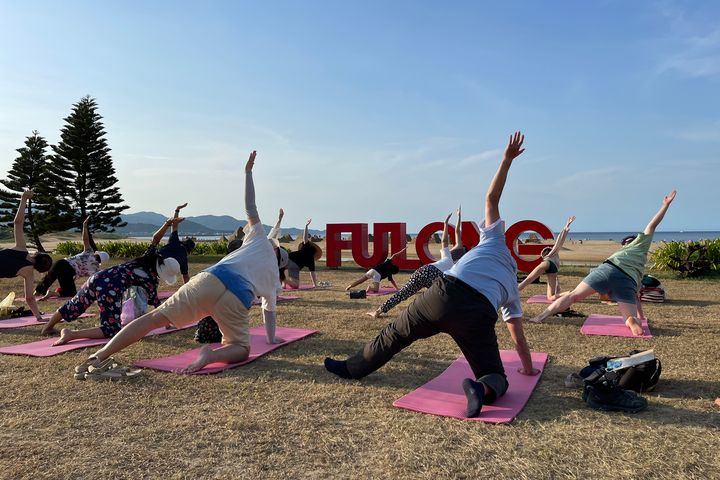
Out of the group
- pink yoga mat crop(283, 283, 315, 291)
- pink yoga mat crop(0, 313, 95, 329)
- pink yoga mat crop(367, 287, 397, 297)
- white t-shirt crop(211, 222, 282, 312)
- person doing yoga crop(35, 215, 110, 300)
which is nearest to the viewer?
white t-shirt crop(211, 222, 282, 312)

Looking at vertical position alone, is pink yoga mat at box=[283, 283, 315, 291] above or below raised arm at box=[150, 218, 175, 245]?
below

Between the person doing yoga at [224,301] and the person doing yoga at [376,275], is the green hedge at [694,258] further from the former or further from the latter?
the person doing yoga at [224,301]

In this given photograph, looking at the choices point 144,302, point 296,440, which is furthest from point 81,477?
point 144,302

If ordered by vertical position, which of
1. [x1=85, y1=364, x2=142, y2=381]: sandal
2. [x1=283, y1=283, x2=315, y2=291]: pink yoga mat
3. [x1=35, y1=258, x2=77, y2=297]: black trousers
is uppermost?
[x1=35, y1=258, x2=77, y2=297]: black trousers

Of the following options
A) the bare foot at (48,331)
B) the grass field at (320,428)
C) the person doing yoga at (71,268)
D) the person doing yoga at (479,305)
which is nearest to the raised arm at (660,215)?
the grass field at (320,428)

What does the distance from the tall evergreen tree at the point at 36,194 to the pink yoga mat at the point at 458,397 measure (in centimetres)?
2534

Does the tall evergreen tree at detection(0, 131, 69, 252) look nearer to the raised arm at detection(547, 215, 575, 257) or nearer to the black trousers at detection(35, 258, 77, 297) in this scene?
the black trousers at detection(35, 258, 77, 297)

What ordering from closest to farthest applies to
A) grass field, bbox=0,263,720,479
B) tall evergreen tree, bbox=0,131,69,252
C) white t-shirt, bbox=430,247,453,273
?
grass field, bbox=0,263,720,479 < white t-shirt, bbox=430,247,453,273 < tall evergreen tree, bbox=0,131,69,252

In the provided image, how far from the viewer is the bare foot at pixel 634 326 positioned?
5673 millimetres

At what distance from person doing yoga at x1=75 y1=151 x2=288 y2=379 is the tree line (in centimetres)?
2312

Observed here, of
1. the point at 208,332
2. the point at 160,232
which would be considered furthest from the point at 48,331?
the point at 208,332

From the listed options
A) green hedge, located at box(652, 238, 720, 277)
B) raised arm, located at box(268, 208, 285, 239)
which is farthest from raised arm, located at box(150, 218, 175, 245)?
green hedge, located at box(652, 238, 720, 277)

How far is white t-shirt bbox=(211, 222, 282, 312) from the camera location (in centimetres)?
432

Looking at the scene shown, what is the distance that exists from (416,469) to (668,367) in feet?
10.00
